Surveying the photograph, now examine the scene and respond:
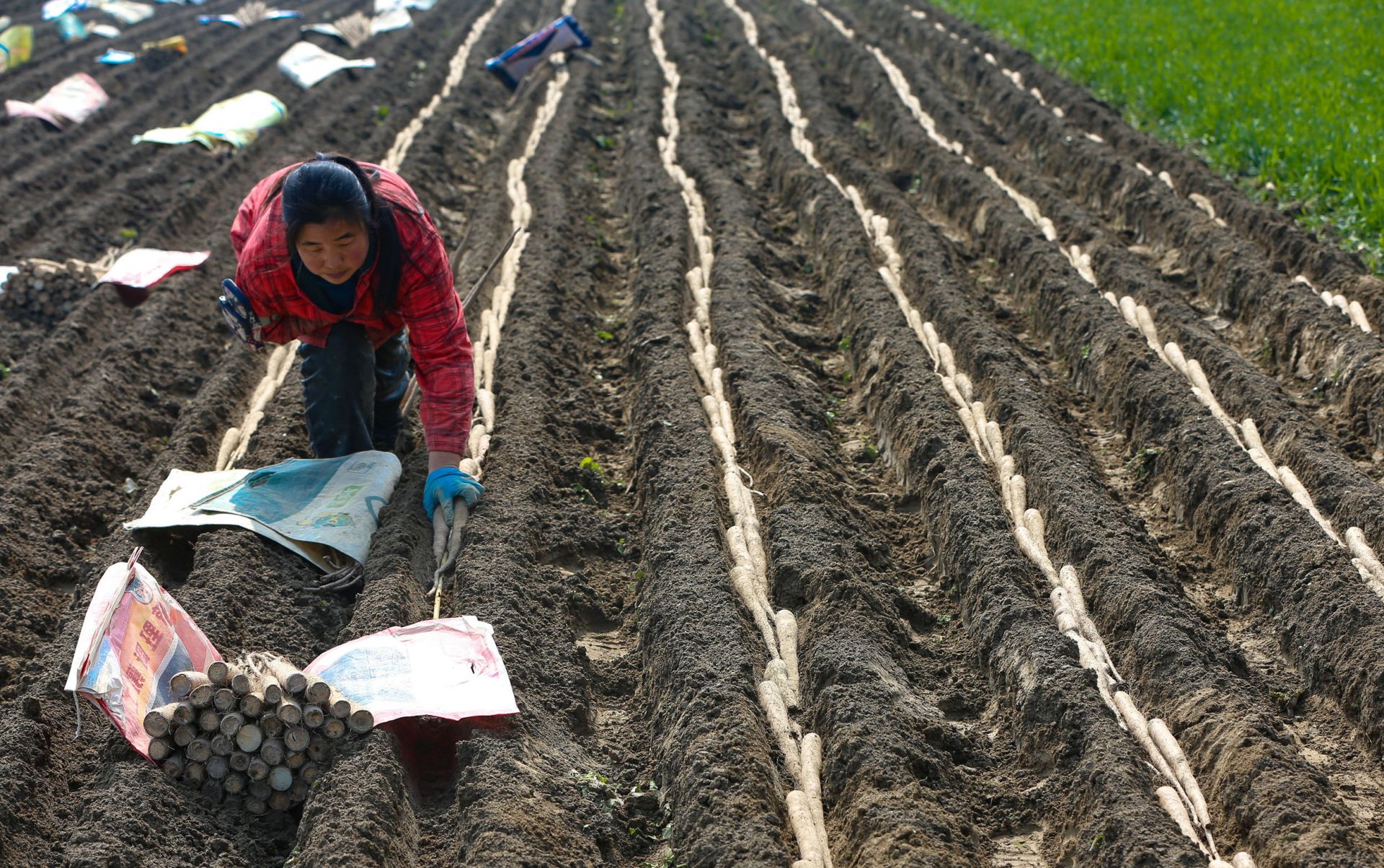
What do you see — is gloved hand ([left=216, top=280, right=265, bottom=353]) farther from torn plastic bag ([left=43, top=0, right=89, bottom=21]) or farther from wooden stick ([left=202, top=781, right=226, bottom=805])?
torn plastic bag ([left=43, top=0, right=89, bottom=21])

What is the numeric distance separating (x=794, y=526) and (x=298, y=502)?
1734 mm

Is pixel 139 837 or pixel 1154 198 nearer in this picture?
pixel 139 837

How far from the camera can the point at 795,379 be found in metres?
5.59

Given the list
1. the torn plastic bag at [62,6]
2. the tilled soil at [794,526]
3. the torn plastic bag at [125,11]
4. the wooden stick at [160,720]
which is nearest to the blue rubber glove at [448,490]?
the tilled soil at [794,526]

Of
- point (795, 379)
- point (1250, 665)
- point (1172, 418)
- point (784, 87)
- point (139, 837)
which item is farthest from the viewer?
point (784, 87)

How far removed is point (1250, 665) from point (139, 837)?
3074 mm

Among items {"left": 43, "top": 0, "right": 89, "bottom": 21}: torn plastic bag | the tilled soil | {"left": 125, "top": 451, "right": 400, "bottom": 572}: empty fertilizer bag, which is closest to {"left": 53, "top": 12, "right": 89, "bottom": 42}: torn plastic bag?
{"left": 43, "top": 0, "right": 89, "bottom": 21}: torn plastic bag

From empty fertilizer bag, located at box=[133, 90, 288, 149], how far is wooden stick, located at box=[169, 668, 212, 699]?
740 centimetres

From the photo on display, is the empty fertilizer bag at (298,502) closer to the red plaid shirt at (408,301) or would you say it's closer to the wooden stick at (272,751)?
the red plaid shirt at (408,301)

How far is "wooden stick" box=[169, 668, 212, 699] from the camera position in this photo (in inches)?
123

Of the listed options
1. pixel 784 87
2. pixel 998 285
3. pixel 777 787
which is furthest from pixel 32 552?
pixel 784 87

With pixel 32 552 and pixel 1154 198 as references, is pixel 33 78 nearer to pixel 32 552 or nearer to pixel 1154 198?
pixel 32 552

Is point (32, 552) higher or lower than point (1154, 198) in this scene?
lower

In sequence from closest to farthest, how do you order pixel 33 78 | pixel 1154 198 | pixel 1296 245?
1. pixel 1296 245
2. pixel 1154 198
3. pixel 33 78
